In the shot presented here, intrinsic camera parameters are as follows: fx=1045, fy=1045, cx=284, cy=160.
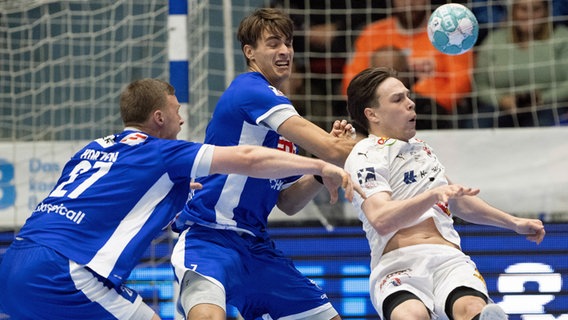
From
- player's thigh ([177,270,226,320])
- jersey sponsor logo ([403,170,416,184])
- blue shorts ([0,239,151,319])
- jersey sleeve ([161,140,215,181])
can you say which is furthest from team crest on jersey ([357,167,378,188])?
blue shorts ([0,239,151,319])

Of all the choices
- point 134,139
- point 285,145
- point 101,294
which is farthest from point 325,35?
point 101,294

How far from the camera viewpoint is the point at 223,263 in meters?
4.91

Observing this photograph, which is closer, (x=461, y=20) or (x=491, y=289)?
(x=461, y=20)

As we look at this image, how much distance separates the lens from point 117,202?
176 inches

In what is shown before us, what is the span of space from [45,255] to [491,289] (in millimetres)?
3615

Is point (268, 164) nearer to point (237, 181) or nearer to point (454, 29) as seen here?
point (237, 181)

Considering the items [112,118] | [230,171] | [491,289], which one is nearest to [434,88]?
[491,289]

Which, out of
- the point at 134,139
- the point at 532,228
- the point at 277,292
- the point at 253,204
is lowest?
the point at 277,292

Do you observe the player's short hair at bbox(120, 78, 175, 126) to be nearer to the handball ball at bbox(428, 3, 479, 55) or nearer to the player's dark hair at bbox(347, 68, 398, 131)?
the player's dark hair at bbox(347, 68, 398, 131)

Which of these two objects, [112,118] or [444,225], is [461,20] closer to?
[444,225]

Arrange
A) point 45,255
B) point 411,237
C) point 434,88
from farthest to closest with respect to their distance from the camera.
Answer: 1. point 434,88
2. point 411,237
3. point 45,255

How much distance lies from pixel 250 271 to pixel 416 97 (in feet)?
11.5

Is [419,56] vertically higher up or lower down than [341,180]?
higher up

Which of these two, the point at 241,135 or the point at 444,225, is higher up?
the point at 241,135
